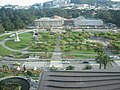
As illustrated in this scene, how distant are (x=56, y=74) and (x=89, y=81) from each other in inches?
117

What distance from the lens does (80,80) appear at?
75.5 feet

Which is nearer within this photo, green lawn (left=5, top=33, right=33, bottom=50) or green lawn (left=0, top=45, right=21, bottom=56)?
green lawn (left=0, top=45, right=21, bottom=56)

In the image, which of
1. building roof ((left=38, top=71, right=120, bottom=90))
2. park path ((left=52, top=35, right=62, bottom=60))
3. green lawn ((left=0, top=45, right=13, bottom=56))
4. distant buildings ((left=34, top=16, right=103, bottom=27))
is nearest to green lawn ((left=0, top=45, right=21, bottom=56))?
green lawn ((left=0, top=45, right=13, bottom=56))

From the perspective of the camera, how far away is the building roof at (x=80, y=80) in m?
22.2

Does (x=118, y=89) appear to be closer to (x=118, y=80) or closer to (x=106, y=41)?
(x=118, y=80)

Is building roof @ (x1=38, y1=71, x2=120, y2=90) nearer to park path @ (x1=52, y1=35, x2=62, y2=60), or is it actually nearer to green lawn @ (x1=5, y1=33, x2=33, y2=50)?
park path @ (x1=52, y1=35, x2=62, y2=60)

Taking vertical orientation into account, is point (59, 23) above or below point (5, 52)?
below

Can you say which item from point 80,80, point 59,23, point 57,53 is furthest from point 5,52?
point 59,23

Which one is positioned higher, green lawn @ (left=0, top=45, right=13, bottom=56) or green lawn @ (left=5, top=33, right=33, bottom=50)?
green lawn @ (left=0, top=45, right=13, bottom=56)

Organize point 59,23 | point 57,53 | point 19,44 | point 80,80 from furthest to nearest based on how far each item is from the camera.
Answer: point 59,23 → point 19,44 → point 57,53 → point 80,80

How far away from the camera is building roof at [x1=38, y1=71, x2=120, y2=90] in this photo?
22234mm

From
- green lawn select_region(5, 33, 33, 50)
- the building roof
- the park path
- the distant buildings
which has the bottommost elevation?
the distant buildings

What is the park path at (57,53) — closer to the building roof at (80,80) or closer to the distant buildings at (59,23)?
the building roof at (80,80)

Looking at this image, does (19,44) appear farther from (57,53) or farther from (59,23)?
(59,23)
